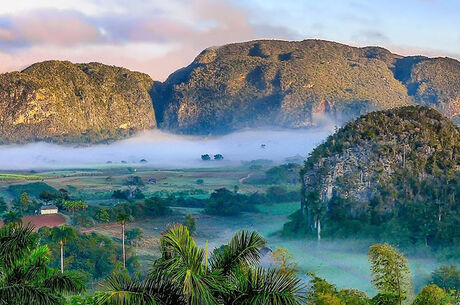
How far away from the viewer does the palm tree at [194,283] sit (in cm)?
870

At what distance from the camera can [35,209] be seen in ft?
Result: 230

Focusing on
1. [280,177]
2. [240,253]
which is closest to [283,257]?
[240,253]

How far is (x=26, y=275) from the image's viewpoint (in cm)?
1191

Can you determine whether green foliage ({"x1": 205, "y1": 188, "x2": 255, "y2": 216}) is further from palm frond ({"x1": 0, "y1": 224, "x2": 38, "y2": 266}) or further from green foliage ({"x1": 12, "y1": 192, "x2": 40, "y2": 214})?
palm frond ({"x1": 0, "y1": 224, "x2": 38, "y2": 266})

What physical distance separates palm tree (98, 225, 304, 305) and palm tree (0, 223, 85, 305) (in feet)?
5.21

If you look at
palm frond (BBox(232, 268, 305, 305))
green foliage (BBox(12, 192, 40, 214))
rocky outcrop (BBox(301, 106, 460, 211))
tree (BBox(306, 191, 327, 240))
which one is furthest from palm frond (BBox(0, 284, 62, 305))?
green foliage (BBox(12, 192, 40, 214))

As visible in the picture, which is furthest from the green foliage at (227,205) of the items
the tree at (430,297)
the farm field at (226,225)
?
the tree at (430,297)

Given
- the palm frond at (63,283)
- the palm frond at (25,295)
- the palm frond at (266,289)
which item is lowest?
the palm frond at (63,283)

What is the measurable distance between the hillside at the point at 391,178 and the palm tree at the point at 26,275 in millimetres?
42241

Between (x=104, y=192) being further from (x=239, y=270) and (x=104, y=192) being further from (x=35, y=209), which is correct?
(x=239, y=270)

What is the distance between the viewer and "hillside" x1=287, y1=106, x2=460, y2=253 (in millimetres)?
51688

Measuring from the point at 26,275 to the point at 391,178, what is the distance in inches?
1904

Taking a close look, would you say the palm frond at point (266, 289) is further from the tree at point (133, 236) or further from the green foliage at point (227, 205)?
the green foliage at point (227, 205)

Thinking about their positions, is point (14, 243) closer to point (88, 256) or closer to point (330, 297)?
point (330, 297)
